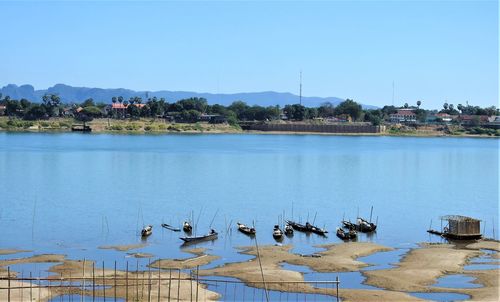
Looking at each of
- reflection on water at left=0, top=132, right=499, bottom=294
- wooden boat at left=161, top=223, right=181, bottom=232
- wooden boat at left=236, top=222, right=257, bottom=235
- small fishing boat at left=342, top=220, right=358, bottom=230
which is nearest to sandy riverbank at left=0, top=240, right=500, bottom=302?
reflection on water at left=0, top=132, right=499, bottom=294

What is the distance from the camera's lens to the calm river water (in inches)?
1715

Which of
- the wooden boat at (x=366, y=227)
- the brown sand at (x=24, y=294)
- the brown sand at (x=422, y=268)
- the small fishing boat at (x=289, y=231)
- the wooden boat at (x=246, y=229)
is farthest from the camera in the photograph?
the wooden boat at (x=366, y=227)

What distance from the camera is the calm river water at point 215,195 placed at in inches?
1715

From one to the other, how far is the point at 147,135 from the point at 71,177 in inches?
4077

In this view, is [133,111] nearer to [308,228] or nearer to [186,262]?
[308,228]

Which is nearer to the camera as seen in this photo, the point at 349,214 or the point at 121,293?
the point at 121,293

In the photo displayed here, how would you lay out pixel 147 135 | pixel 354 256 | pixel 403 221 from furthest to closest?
pixel 147 135
pixel 403 221
pixel 354 256

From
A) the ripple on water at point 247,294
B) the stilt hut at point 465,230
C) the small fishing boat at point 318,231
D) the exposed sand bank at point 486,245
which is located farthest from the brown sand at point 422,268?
the small fishing boat at point 318,231

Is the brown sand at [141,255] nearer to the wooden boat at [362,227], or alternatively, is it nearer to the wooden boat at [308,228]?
the wooden boat at [308,228]

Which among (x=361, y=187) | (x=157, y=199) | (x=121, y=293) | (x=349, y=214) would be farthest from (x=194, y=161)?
(x=121, y=293)

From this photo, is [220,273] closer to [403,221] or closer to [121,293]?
[121,293]

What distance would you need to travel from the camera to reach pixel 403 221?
5212cm

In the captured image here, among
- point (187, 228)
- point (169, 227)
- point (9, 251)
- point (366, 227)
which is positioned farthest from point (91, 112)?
point (9, 251)

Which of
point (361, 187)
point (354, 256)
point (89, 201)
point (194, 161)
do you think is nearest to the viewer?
point (354, 256)
